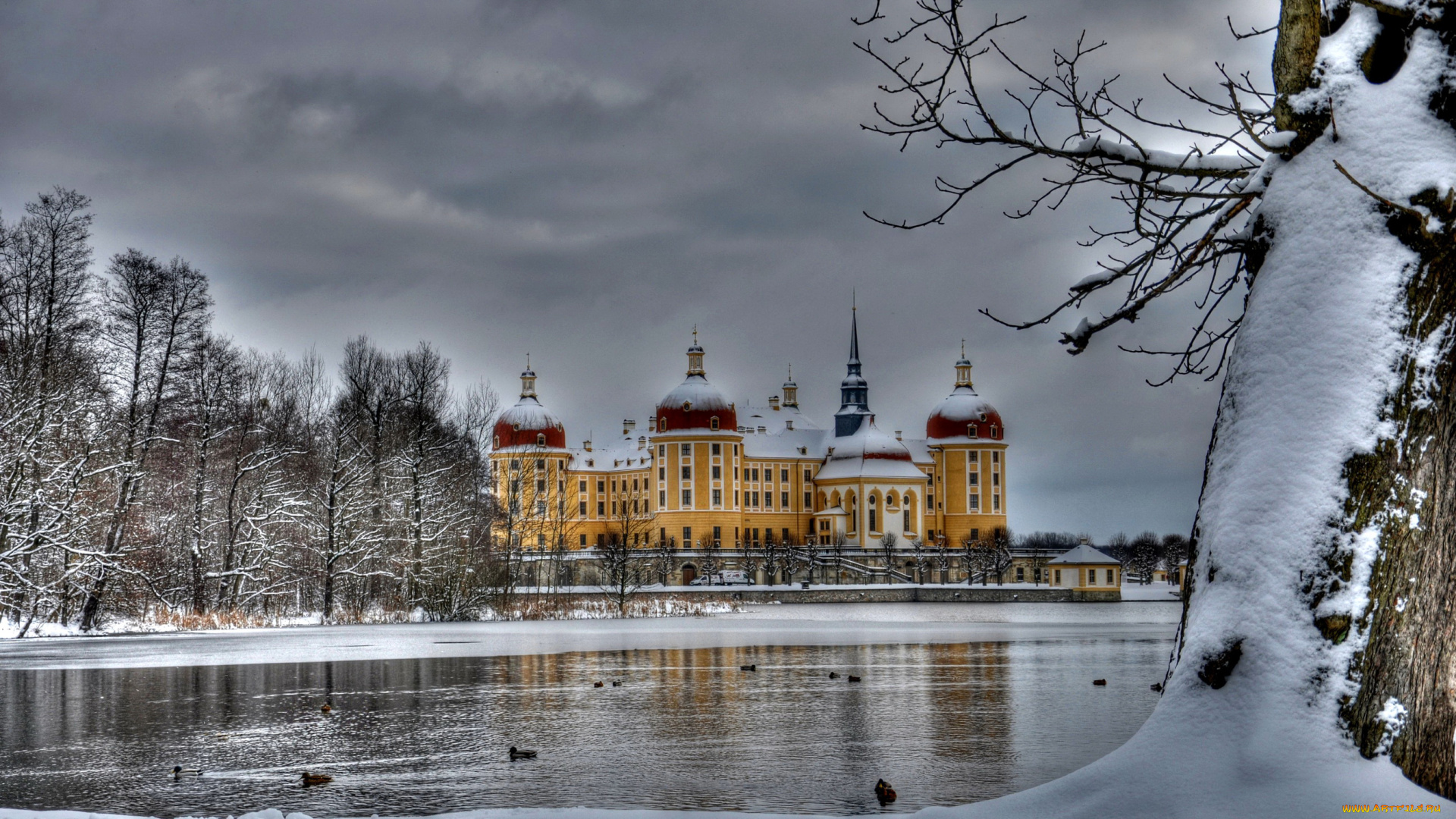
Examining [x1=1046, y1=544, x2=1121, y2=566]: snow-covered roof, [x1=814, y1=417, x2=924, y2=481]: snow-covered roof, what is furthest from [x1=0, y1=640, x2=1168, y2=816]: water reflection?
[x1=814, y1=417, x2=924, y2=481]: snow-covered roof

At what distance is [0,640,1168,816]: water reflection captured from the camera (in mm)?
7434

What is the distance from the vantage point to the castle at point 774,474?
111 m

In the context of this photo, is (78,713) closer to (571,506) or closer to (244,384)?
(244,384)

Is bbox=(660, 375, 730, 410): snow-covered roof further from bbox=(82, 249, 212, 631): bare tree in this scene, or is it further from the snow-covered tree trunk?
the snow-covered tree trunk

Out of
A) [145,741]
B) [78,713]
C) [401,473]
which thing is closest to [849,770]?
[145,741]

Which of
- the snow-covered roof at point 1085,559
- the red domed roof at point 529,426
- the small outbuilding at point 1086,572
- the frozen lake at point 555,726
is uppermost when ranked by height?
the red domed roof at point 529,426

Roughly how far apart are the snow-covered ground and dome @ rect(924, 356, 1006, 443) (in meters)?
82.1

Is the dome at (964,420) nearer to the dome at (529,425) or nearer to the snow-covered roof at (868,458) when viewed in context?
the snow-covered roof at (868,458)

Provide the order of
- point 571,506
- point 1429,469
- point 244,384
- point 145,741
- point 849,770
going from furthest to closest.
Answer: point 571,506 → point 244,384 → point 145,741 → point 849,770 → point 1429,469

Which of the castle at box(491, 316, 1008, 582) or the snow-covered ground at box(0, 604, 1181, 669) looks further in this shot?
the castle at box(491, 316, 1008, 582)

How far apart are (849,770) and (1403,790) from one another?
4.11m

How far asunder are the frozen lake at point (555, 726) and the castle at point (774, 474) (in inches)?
3389

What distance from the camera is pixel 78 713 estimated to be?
1191cm

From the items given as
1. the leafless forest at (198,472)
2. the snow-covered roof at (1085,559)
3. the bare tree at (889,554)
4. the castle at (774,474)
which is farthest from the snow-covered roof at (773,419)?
the leafless forest at (198,472)
